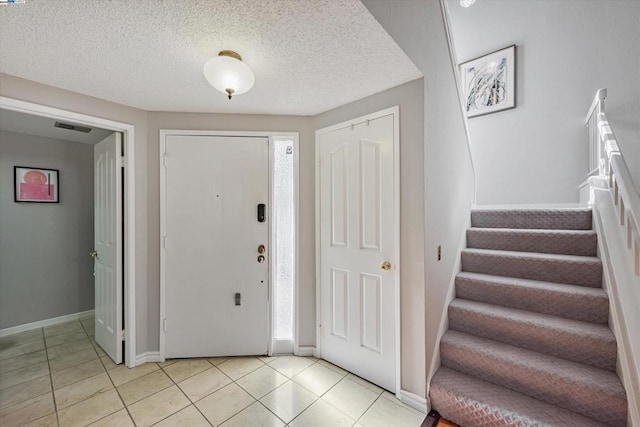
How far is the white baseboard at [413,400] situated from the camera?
1.73 metres

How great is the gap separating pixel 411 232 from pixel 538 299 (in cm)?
108

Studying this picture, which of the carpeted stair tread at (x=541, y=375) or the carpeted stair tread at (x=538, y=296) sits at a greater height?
the carpeted stair tread at (x=538, y=296)

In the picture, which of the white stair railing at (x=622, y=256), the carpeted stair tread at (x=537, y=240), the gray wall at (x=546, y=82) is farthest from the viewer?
the gray wall at (x=546, y=82)

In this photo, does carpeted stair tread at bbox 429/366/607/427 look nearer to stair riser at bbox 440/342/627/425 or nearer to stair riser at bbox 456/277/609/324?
stair riser at bbox 440/342/627/425

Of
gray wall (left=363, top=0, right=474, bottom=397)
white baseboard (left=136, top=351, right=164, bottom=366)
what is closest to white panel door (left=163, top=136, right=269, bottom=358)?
white baseboard (left=136, top=351, right=164, bottom=366)

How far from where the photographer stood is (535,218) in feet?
8.30

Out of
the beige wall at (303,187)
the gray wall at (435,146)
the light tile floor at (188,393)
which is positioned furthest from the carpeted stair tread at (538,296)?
the light tile floor at (188,393)

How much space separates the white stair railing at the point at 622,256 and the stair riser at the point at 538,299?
90 millimetres

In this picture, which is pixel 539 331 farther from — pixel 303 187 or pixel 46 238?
pixel 46 238

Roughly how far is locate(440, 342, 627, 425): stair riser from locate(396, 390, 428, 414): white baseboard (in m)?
0.32

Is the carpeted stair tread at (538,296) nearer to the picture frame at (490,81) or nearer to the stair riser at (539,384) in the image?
the stair riser at (539,384)

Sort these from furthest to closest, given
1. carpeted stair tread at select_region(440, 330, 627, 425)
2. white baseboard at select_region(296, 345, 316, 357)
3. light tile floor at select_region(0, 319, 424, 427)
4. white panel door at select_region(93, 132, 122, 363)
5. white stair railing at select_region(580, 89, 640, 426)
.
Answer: white baseboard at select_region(296, 345, 316, 357) < white panel door at select_region(93, 132, 122, 363) < light tile floor at select_region(0, 319, 424, 427) < carpeted stair tread at select_region(440, 330, 627, 425) < white stair railing at select_region(580, 89, 640, 426)

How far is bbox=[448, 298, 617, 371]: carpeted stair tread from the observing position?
1.56 m

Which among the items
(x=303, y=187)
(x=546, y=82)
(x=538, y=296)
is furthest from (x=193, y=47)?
(x=546, y=82)
